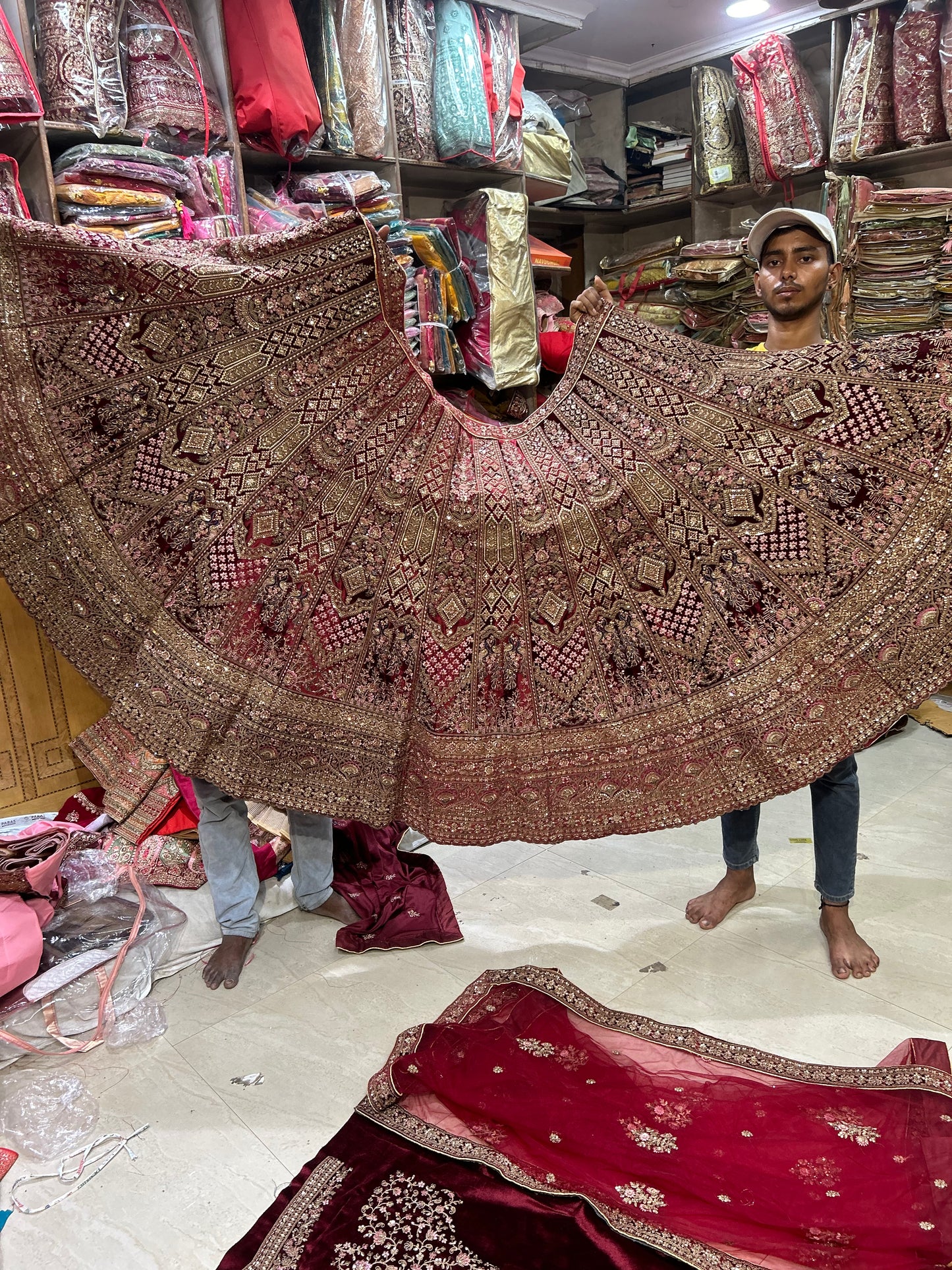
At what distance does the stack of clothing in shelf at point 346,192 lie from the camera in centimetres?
293

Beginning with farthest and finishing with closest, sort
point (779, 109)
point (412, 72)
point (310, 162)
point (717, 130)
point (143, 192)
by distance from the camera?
point (717, 130) < point (779, 109) < point (412, 72) < point (310, 162) < point (143, 192)

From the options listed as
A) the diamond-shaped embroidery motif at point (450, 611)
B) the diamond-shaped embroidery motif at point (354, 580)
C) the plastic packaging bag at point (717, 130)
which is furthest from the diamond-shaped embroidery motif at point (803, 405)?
the plastic packaging bag at point (717, 130)

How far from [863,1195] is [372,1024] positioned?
1.01 metres

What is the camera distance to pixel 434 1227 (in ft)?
4.74

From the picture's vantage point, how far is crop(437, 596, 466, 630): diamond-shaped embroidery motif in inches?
69.7

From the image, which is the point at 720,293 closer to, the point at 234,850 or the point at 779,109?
the point at 779,109

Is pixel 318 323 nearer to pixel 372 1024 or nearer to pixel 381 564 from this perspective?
pixel 381 564

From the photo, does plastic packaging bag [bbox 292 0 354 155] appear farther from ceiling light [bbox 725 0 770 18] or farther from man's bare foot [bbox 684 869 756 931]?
man's bare foot [bbox 684 869 756 931]

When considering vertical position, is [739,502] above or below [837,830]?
above

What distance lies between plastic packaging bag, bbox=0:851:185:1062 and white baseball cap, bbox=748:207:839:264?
2279mm

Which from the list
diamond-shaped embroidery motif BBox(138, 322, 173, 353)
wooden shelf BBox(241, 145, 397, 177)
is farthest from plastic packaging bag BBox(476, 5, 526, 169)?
diamond-shaped embroidery motif BBox(138, 322, 173, 353)

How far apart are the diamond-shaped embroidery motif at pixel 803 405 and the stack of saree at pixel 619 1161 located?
4.07 ft

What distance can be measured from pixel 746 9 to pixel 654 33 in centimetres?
44

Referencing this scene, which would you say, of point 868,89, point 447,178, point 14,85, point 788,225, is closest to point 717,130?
point 868,89
